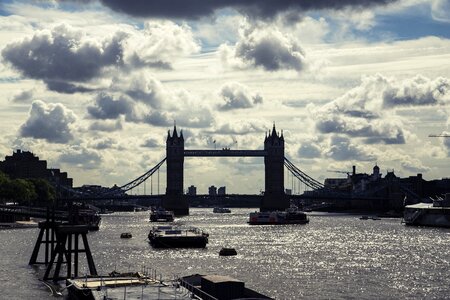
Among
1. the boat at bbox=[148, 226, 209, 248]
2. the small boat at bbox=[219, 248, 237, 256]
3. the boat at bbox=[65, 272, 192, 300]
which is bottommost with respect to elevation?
the boat at bbox=[65, 272, 192, 300]

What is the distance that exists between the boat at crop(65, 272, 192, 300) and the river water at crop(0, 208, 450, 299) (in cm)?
924

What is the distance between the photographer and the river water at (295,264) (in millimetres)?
79750

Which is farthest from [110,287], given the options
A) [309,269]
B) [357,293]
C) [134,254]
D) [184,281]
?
[134,254]

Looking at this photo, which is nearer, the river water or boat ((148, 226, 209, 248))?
the river water

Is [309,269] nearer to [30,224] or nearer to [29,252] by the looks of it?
[29,252]

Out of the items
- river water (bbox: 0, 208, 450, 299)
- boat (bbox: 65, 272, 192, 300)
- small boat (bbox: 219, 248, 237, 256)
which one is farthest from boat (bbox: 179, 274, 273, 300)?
small boat (bbox: 219, 248, 237, 256)

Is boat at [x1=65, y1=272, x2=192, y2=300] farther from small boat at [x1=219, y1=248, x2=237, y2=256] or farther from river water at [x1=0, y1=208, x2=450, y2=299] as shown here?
small boat at [x1=219, y1=248, x2=237, y2=256]

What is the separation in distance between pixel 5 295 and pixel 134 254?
146 ft

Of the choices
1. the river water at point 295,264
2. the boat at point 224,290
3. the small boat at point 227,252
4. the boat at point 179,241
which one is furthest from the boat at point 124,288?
the boat at point 179,241

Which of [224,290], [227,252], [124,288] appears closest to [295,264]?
[227,252]

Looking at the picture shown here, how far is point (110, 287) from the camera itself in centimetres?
→ 6112

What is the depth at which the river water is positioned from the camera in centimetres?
7975

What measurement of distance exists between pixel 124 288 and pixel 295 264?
1897 inches

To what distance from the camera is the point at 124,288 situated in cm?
5919
